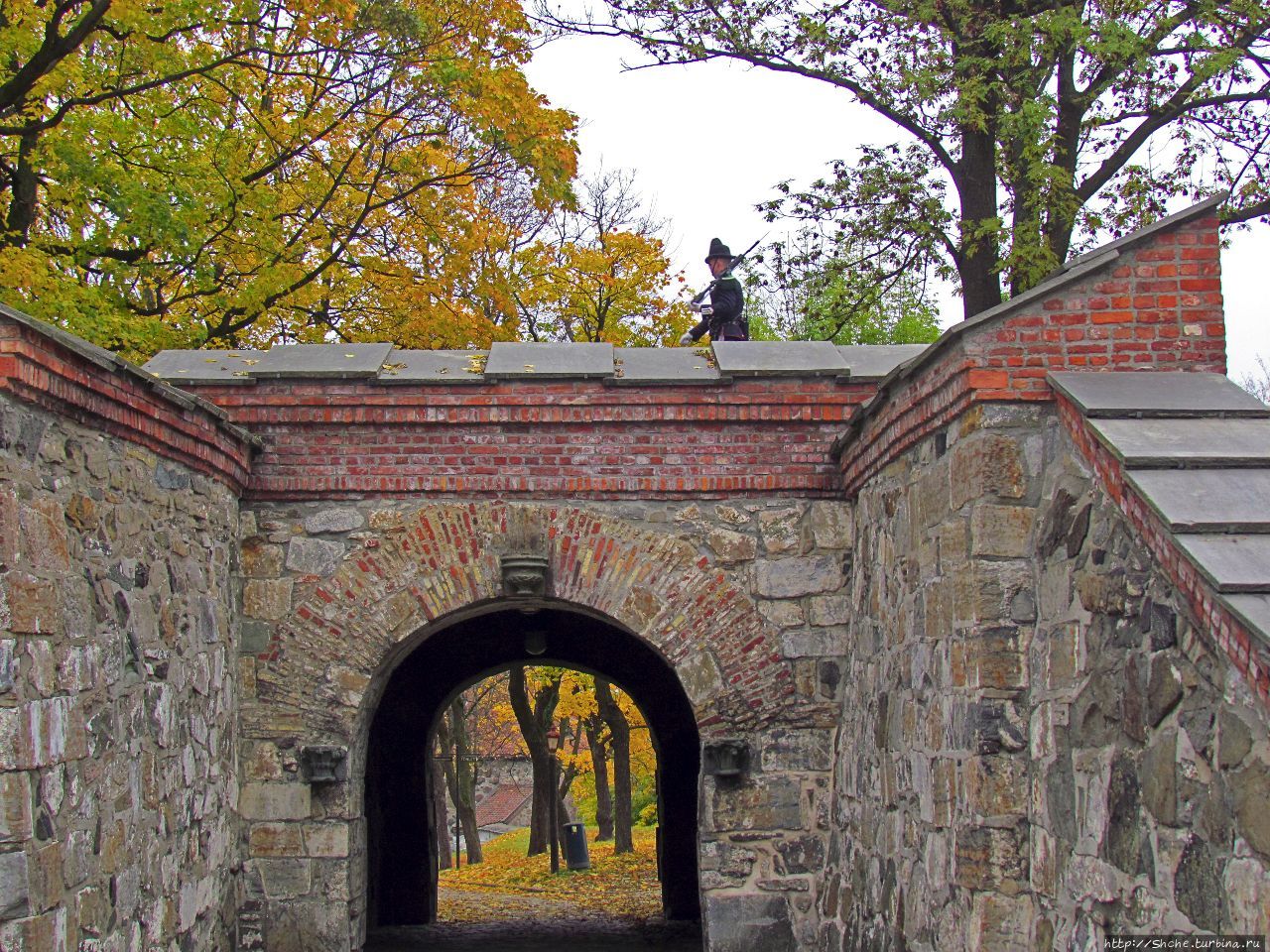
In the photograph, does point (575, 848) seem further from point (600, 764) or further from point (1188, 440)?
point (1188, 440)

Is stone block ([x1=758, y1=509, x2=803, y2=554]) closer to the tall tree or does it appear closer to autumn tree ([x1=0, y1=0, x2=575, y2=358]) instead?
autumn tree ([x1=0, y1=0, x2=575, y2=358])

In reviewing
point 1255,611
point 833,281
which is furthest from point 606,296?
point 1255,611

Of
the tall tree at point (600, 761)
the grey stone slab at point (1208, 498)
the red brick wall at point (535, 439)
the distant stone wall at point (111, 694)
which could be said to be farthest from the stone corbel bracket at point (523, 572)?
the tall tree at point (600, 761)

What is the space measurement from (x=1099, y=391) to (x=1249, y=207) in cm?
939

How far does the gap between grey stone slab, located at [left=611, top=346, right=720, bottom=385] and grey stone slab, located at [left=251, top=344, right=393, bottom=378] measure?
1375 mm

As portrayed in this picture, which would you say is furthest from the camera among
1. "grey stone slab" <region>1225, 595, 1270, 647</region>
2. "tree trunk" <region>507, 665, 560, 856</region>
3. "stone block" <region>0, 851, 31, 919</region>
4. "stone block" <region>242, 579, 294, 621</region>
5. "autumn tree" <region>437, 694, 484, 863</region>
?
"autumn tree" <region>437, 694, 484, 863</region>

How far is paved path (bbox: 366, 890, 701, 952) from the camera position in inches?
397

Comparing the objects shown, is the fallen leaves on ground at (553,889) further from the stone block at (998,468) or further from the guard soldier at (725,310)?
the stone block at (998,468)

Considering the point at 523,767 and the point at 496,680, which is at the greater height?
the point at 496,680

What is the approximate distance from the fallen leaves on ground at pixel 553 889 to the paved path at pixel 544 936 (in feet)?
1.92

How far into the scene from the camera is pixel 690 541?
23.8 ft

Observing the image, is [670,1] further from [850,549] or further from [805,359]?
[850,549]

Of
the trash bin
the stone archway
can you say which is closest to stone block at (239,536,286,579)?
the stone archway

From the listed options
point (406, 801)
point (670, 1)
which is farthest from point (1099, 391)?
point (670, 1)
